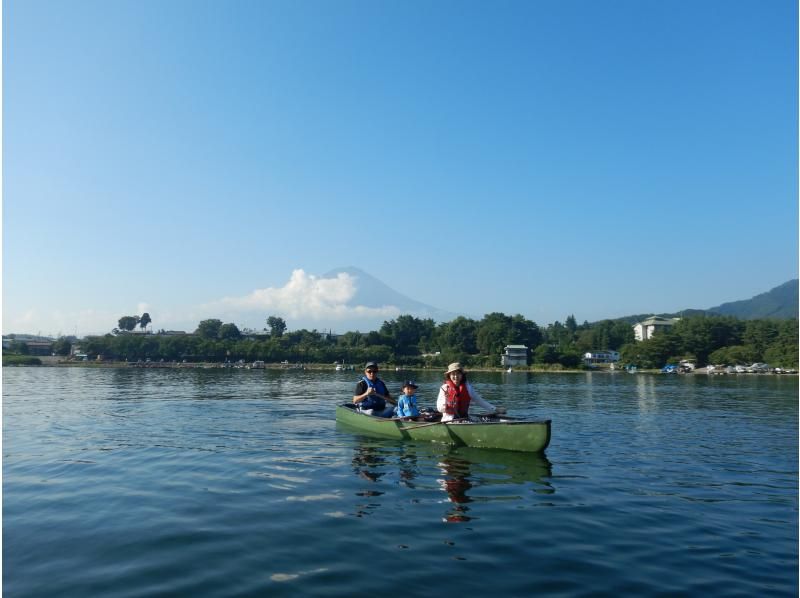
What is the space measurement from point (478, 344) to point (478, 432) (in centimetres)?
12952

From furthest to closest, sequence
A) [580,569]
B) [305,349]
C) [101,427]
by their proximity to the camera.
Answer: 1. [305,349]
2. [101,427]
3. [580,569]

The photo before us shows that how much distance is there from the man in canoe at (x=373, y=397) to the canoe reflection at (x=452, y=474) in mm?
2530

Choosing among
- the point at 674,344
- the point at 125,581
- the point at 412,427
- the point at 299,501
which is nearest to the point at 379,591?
the point at 125,581

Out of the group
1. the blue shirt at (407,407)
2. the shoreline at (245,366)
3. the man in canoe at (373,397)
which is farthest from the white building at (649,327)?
the blue shirt at (407,407)

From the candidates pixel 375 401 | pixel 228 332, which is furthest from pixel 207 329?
pixel 375 401

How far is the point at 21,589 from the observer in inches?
287

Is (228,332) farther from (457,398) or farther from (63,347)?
(457,398)

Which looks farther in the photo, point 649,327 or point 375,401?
point 649,327

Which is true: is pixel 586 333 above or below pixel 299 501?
above

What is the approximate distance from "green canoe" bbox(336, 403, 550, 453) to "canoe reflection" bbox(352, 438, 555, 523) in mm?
243

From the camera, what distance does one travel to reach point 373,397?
2106cm

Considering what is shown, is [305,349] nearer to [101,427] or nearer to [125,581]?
[101,427]

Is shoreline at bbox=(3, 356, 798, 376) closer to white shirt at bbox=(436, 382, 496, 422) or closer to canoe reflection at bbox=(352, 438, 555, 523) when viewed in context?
white shirt at bbox=(436, 382, 496, 422)

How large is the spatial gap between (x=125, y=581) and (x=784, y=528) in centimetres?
1046
